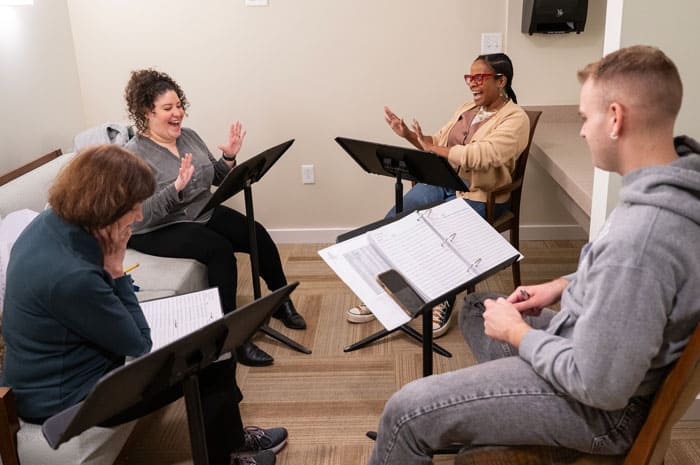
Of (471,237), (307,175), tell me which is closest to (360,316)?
(307,175)

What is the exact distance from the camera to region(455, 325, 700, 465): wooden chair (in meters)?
1.35

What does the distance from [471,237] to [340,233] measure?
2.29 metres

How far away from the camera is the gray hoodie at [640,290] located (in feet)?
4.32

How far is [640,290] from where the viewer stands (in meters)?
1.31

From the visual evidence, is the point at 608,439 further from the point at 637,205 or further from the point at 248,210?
the point at 248,210

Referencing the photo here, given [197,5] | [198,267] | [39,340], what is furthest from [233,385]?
[197,5]

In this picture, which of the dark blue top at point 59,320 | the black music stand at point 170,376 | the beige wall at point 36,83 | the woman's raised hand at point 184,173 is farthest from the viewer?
the beige wall at point 36,83

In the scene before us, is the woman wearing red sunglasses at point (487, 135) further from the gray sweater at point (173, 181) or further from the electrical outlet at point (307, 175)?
the electrical outlet at point (307, 175)

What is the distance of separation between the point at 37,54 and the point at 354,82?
1743mm

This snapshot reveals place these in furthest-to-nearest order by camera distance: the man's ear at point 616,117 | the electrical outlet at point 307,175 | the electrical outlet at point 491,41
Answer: the electrical outlet at point 307,175 < the electrical outlet at point 491,41 < the man's ear at point 616,117

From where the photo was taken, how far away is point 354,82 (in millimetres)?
4031

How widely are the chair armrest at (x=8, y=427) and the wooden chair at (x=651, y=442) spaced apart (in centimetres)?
122

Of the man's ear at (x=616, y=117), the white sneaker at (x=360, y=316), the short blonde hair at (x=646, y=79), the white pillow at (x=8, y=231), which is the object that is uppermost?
the short blonde hair at (x=646, y=79)

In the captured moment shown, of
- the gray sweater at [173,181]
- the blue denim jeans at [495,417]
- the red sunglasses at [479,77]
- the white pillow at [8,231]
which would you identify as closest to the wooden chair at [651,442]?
the blue denim jeans at [495,417]
